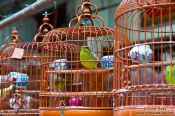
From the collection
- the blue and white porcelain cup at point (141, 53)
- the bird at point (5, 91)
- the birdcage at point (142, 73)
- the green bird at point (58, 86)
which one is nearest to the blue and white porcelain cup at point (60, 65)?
the green bird at point (58, 86)

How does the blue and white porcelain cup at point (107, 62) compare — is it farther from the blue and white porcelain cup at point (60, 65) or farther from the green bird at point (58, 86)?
the green bird at point (58, 86)

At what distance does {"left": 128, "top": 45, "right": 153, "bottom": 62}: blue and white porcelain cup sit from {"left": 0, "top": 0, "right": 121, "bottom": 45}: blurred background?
7.25 feet

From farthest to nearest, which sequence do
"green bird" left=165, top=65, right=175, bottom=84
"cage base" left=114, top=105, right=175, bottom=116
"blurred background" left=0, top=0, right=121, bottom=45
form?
"blurred background" left=0, top=0, right=121, bottom=45 < "green bird" left=165, top=65, right=175, bottom=84 < "cage base" left=114, top=105, right=175, bottom=116

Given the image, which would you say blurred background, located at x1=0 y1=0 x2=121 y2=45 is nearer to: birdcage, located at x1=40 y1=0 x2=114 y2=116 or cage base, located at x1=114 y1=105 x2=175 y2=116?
birdcage, located at x1=40 y1=0 x2=114 y2=116

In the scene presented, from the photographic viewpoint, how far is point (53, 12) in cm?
587

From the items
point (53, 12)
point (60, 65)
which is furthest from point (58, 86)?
point (53, 12)

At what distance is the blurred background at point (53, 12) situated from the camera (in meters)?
4.94

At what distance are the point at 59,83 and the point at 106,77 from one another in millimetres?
374

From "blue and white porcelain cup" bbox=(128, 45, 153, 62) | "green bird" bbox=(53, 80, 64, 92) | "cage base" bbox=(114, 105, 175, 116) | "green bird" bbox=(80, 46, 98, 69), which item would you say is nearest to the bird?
"green bird" bbox=(53, 80, 64, 92)

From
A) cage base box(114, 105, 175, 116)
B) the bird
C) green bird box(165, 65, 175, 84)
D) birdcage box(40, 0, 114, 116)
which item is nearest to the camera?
cage base box(114, 105, 175, 116)

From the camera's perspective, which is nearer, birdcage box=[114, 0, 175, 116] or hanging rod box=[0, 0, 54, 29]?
birdcage box=[114, 0, 175, 116]

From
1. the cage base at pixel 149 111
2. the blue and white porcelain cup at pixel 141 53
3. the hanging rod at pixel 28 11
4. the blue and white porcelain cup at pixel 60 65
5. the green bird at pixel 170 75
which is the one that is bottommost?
the cage base at pixel 149 111

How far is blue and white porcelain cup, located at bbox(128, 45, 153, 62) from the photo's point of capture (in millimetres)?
2525

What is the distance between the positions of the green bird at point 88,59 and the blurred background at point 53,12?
1.51 meters
